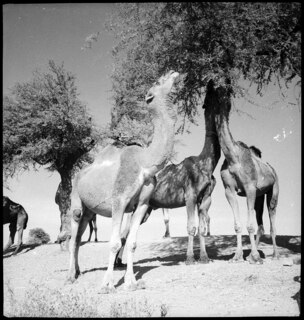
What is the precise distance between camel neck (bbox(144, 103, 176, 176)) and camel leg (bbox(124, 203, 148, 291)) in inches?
35.2

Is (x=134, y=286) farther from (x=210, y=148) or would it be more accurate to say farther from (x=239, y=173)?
(x=210, y=148)

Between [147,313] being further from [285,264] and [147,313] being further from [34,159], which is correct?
[34,159]

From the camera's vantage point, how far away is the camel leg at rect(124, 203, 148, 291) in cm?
814

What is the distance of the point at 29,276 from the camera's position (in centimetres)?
1191

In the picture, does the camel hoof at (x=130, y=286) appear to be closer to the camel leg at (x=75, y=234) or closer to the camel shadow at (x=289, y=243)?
the camel leg at (x=75, y=234)

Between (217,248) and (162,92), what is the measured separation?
7.66 metres

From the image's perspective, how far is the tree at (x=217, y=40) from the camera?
11.3 metres

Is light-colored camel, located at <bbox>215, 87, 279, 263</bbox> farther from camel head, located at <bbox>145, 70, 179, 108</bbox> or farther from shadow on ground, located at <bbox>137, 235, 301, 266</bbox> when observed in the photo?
camel head, located at <bbox>145, 70, 179, 108</bbox>

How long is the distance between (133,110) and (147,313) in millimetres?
17975

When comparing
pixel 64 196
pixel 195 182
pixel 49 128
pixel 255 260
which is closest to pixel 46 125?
pixel 49 128

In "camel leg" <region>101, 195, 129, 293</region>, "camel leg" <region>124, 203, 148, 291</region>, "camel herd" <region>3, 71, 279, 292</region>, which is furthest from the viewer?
"camel herd" <region>3, 71, 279, 292</region>

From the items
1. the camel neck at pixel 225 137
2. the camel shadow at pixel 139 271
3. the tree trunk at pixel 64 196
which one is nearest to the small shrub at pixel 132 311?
the camel shadow at pixel 139 271

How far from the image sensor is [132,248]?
849 centimetres

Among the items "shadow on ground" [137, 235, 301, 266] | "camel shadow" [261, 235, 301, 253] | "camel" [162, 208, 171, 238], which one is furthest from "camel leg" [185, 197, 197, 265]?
"camel" [162, 208, 171, 238]
